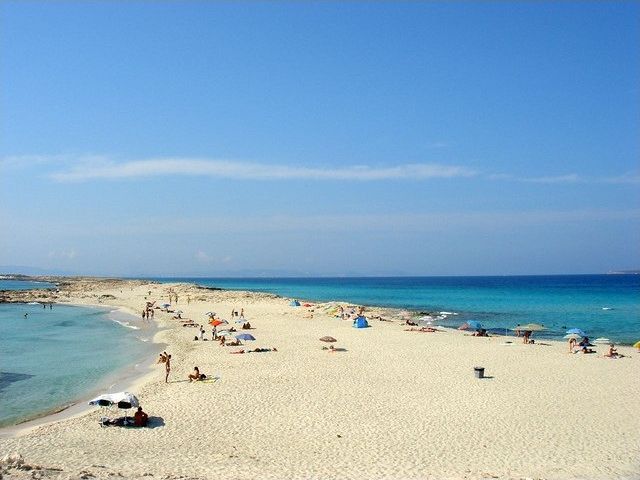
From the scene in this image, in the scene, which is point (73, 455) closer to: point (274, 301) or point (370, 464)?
point (370, 464)

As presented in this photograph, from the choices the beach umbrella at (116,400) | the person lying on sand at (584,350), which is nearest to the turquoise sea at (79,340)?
the beach umbrella at (116,400)

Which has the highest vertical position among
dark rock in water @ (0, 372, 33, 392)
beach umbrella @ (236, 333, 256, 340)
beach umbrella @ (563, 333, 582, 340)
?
beach umbrella @ (563, 333, 582, 340)

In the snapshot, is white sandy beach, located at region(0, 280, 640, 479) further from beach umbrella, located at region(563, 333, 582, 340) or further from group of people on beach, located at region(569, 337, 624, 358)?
beach umbrella, located at region(563, 333, 582, 340)

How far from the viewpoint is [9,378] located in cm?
2248

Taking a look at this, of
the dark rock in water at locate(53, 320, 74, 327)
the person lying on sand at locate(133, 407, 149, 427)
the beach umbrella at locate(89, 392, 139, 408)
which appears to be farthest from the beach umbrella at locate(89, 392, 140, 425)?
the dark rock in water at locate(53, 320, 74, 327)

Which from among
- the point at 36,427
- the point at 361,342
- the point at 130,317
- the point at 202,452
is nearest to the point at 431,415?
the point at 202,452

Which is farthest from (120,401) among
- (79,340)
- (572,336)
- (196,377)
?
(572,336)

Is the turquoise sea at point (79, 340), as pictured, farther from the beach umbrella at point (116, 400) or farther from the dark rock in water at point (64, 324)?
the beach umbrella at point (116, 400)

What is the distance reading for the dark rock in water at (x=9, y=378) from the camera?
70.1 feet

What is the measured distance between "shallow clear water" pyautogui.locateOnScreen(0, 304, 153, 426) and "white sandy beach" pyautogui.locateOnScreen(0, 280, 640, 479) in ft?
8.70

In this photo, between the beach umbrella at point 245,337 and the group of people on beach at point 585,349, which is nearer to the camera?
the group of people on beach at point 585,349

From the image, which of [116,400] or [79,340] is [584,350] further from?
[79,340]

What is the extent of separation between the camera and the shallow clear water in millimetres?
19062

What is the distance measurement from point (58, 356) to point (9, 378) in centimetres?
554
